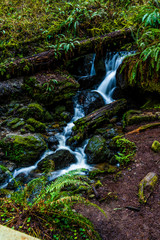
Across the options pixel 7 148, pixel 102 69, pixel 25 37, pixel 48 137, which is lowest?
pixel 48 137

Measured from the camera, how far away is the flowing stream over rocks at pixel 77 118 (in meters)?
4.61

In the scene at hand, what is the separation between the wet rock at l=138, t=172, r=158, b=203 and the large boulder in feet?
4.86

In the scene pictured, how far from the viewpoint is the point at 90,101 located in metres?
6.94

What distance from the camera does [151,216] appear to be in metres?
2.57

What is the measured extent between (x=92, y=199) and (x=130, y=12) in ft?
29.9

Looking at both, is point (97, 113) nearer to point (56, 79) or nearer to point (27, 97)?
point (56, 79)

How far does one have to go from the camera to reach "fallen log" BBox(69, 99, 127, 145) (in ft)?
18.3

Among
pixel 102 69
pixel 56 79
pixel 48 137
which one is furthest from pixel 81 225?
pixel 102 69

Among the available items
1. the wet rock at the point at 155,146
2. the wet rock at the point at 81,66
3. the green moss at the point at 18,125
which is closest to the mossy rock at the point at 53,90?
the wet rock at the point at 81,66

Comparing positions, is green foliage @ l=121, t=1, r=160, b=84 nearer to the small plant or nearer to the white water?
the white water

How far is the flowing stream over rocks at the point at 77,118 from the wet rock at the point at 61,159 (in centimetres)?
13

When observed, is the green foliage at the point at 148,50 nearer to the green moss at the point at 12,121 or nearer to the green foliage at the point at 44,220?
the green moss at the point at 12,121

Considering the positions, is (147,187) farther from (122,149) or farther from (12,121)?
(12,121)

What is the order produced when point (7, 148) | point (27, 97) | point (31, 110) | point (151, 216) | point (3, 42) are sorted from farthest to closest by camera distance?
1. point (3, 42)
2. point (27, 97)
3. point (31, 110)
4. point (7, 148)
5. point (151, 216)
